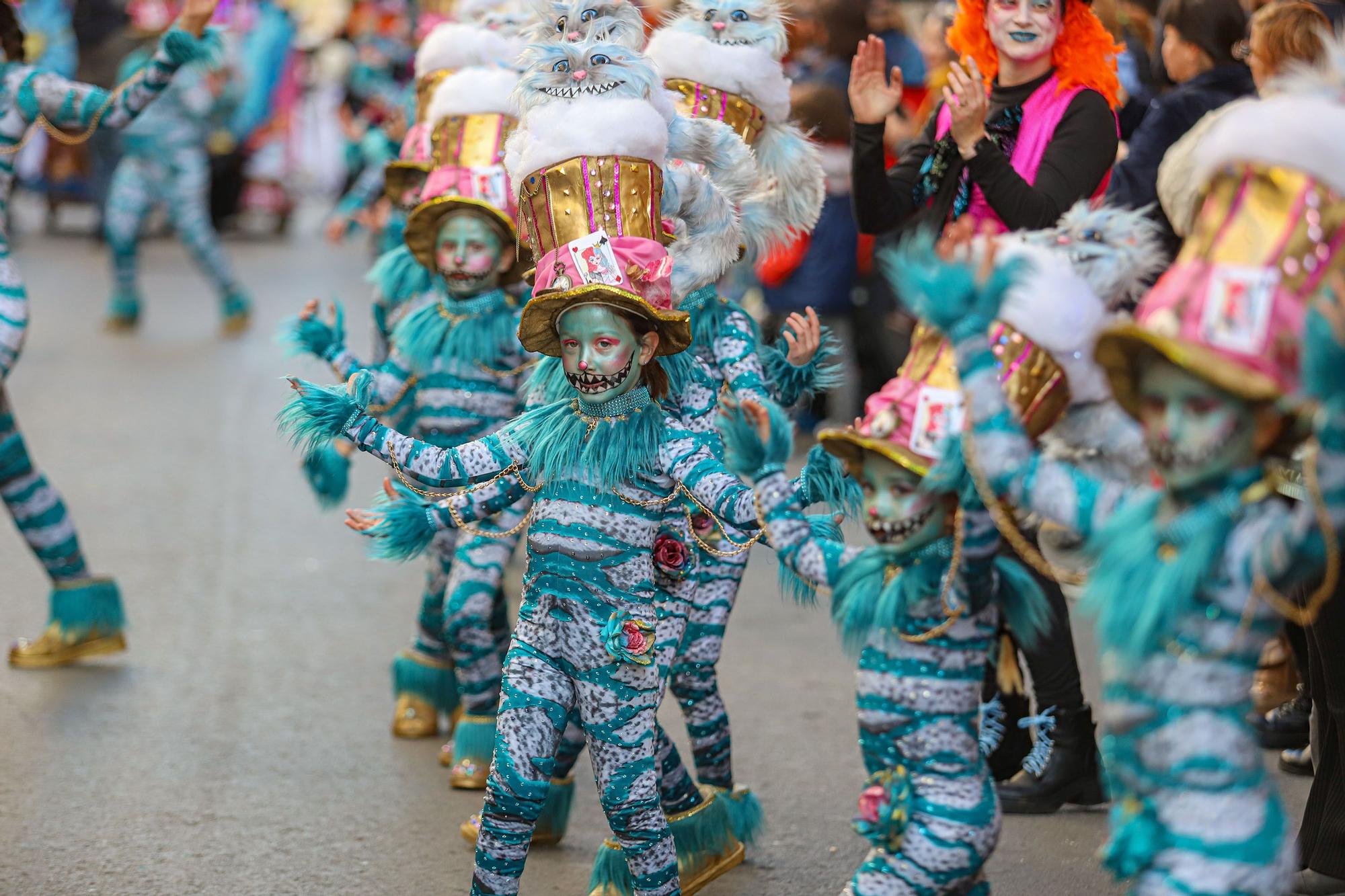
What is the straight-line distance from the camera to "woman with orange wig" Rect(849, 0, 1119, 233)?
3.81 meters

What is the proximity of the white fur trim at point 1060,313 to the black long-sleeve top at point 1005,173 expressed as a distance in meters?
0.82

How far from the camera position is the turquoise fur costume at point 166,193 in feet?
35.2

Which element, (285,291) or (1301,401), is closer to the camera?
(1301,401)

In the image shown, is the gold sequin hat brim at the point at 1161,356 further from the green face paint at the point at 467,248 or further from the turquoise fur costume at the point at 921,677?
the green face paint at the point at 467,248

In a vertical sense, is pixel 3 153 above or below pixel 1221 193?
above

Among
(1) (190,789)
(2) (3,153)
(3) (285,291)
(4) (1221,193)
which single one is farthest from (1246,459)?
(3) (285,291)

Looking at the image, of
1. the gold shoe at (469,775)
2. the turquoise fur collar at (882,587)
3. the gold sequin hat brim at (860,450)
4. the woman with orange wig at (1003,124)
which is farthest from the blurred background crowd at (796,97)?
the gold shoe at (469,775)

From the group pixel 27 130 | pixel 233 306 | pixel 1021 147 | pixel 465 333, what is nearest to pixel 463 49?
pixel 465 333

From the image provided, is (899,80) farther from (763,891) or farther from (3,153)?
(3,153)

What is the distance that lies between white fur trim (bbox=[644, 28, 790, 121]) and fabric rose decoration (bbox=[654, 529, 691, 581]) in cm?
128

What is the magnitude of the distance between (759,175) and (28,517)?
2.69 metres

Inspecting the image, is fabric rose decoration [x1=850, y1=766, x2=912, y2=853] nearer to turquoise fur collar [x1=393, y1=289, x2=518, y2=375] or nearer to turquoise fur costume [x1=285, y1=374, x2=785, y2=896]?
turquoise fur costume [x1=285, y1=374, x2=785, y2=896]

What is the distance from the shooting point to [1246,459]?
242cm

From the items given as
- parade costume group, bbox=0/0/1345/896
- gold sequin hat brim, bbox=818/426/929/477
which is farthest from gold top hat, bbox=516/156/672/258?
gold sequin hat brim, bbox=818/426/929/477
